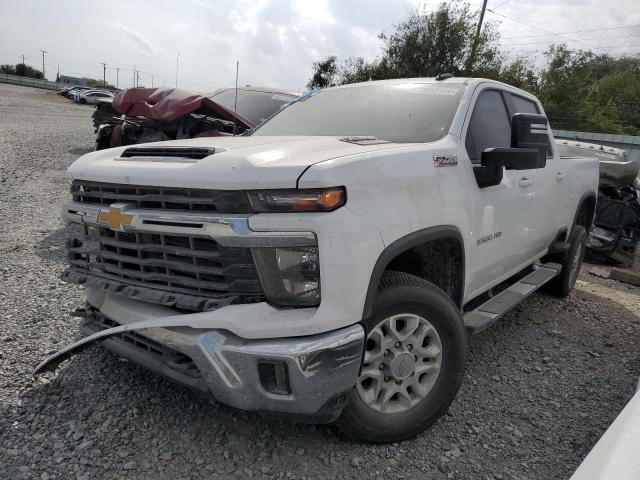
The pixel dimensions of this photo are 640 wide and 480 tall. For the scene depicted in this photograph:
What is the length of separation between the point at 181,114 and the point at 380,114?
405 cm

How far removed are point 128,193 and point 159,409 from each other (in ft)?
3.89

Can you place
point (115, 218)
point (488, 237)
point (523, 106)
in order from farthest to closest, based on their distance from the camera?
point (523, 106)
point (488, 237)
point (115, 218)

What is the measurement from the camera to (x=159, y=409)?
2.84m

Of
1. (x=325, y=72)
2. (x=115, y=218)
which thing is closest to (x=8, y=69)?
(x=325, y=72)

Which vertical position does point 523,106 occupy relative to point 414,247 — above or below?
above

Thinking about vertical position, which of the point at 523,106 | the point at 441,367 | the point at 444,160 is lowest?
the point at 441,367

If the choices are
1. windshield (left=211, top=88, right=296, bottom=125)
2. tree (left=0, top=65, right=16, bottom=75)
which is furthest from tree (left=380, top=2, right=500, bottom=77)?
tree (left=0, top=65, right=16, bottom=75)

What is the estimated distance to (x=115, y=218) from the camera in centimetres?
251

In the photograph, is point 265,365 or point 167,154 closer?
point 265,365

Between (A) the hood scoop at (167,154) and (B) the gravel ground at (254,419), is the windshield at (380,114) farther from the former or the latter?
(B) the gravel ground at (254,419)

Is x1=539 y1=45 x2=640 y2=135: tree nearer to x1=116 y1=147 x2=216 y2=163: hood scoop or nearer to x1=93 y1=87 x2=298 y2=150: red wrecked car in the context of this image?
x1=93 y1=87 x2=298 y2=150: red wrecked car

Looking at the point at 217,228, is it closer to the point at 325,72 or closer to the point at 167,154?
the point at 167,154

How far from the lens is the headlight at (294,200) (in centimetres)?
216

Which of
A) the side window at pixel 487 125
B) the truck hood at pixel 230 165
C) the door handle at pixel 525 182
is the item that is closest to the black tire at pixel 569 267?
the door handle at pixel 525 182
